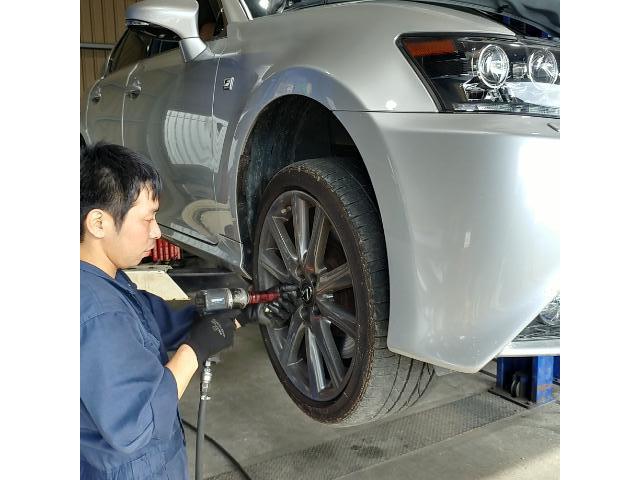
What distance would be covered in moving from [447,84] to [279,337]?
34.6 inches

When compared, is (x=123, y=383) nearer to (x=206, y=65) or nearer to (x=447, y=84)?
(x=447, y=84)

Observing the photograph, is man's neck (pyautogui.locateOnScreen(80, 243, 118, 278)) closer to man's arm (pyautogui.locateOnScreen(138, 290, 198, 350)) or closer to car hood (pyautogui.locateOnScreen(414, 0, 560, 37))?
man's arm (pyautogui.locateOnScreen(138, 290, 198, 350))

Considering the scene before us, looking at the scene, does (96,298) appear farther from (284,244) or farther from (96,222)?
(284,244)

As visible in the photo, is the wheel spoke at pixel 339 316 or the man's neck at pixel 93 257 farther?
the wheel spoke at pixel 339 316

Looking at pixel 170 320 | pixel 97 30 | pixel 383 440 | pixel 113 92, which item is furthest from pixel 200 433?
pixel 97 30

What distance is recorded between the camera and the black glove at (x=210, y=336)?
143 centimetres

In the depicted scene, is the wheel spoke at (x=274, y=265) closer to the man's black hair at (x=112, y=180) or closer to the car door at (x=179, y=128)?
the car door at (x=179, y=128)

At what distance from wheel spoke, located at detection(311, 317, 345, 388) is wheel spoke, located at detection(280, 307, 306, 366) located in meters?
0.05

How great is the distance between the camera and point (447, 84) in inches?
51.2

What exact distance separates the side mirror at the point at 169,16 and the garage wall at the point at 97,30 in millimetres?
7126

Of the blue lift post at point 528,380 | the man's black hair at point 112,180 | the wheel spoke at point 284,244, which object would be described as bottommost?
the blue lift post at point 528,380

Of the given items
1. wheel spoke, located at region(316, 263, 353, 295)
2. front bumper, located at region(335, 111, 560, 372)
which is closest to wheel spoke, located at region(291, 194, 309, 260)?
wheel spoke, located at region(316, 263, 353, 295)

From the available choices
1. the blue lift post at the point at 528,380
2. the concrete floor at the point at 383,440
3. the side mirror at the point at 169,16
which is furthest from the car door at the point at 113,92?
the blue lift post at the point at 528,380
